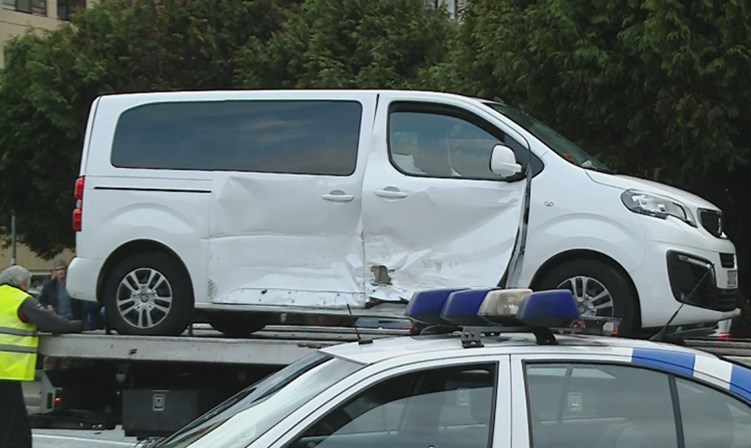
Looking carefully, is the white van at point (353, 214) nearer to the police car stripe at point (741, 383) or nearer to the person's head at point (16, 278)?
the person's head at point (16, 278)

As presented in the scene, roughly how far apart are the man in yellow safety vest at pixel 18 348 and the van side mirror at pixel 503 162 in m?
3.19

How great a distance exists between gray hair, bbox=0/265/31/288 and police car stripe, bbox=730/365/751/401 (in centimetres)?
576

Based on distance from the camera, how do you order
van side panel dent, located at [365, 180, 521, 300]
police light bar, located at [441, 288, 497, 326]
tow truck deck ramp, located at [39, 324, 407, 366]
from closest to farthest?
1. police light bar, located at [441, 288, 497, 326]
2. tow truck deck ramp, located at [39, 324, 407, 366]
3. van side panel dent, located at [365, 180, 521, 300]

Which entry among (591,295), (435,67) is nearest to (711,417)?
(591,295)

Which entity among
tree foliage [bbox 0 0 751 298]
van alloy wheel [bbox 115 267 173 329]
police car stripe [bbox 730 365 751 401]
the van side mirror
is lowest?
van alloy wheel [bbox 115 267 173 329]

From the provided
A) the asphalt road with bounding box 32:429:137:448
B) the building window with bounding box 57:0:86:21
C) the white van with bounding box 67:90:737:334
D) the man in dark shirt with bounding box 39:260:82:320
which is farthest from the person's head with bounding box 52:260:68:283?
the building window with bounding box 57:0:86:21

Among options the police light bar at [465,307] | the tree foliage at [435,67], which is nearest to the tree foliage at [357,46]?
the tree foliage at [435,67]

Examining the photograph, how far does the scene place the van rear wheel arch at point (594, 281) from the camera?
672 cm

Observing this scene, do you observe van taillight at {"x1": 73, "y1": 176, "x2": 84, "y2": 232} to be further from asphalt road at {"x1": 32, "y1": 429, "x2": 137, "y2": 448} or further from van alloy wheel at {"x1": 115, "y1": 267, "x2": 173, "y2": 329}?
asphalt road at {"x1": 32, "y1": 429, "x2": 137, "y2": 448}

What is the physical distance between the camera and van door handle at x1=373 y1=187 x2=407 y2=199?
7.16 metres

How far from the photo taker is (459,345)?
3.83 m

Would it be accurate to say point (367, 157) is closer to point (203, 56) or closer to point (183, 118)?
point (183, 118)

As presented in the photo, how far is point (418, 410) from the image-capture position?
371 cm

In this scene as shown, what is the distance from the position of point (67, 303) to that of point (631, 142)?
635 cm
